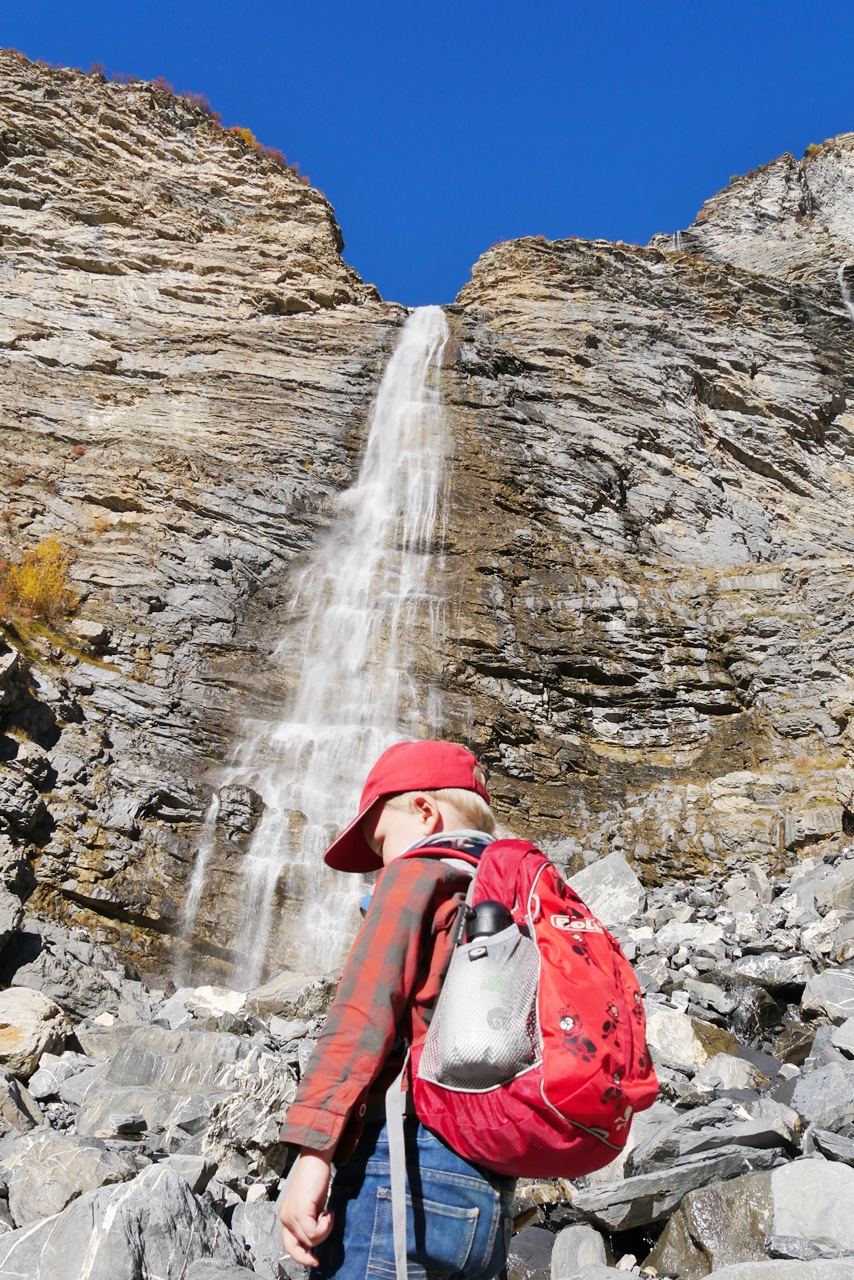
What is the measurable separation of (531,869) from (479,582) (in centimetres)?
1615

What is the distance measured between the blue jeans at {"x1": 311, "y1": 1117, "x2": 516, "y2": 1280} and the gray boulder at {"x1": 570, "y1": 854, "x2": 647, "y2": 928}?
32.5 ft

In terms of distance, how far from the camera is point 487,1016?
5.64ft

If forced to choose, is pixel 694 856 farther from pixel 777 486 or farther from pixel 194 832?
pixel 777 486

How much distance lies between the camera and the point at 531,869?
6.41ft

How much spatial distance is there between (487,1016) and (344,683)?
14251 millimetres

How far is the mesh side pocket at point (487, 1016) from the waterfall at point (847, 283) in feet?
103

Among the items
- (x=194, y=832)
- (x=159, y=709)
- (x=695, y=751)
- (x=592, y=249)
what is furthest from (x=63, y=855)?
(x=592, y=249)

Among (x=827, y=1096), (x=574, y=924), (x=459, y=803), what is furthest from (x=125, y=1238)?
(x=827, y=1096)

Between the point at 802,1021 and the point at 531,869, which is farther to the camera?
the point at 802,1021

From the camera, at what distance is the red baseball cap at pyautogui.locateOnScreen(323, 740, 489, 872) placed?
91.7 inches

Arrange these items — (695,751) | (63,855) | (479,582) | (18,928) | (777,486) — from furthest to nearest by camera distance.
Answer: (777,486)
(479,582)
(695,751)
(63,855)
(18,928)

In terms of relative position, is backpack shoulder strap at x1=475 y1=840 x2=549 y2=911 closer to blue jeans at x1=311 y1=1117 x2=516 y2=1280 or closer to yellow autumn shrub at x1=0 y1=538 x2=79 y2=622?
blue jeans at x1=311 y1=1117 x2=516 y2=1280

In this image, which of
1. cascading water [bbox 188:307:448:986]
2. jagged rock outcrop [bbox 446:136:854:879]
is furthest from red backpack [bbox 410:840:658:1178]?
jagged rock outcrop [bbox 446:136:854:879]

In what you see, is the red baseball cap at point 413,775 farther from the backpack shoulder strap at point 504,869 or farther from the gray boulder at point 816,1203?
the gray boulder at point 816,1203
